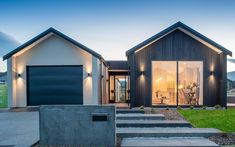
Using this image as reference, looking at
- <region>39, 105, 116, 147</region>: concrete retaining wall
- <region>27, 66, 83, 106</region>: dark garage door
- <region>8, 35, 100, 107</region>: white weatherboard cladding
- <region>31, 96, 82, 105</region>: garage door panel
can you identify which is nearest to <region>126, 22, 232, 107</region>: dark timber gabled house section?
<region>8, 35, 100, 107</region>: white weatherboard cladding

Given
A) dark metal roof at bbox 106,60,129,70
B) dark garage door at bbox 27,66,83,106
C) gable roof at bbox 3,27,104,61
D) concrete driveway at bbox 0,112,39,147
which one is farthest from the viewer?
dark metal roof at bbox 106,60,129,70

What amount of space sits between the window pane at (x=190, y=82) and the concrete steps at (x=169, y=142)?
7.16 metres

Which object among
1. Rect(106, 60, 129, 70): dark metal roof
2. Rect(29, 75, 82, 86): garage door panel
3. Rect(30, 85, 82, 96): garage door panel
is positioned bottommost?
Rect(30, 85, 82, 96): garage door panel

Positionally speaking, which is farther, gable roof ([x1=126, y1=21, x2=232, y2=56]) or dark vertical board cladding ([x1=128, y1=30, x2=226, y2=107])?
dark vertical board cladding ([x1=128, y1=30, x2=226, y2=107])

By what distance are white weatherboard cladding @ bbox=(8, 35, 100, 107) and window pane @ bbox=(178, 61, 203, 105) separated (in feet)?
17.7

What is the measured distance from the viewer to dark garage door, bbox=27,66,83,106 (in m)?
14.1

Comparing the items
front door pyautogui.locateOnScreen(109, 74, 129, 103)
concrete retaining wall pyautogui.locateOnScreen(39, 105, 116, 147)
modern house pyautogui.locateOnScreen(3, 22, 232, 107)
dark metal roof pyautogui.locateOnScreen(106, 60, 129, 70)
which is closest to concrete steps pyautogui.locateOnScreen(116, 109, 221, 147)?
concrete retaining wall pyautogui.locateOnScreen(39, 105, 116, 147)

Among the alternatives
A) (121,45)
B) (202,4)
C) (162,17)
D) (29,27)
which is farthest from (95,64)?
(121,45)

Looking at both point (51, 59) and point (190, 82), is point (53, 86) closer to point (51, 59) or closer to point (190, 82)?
point (51, 59)

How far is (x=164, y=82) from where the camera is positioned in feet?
44.9

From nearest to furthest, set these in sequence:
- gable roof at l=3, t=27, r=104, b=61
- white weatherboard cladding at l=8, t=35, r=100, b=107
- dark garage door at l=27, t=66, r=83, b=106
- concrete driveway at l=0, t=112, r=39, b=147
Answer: concrete driveway at l=0, t=112, r=39, b=147, gable roof at l=3, t=27, r=104, b=61, white weatherboard cladding at l=8, t=35, r=100, b=107, dark garage door at l=27, t=66, r=83, b=106

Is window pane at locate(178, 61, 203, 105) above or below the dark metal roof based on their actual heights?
below

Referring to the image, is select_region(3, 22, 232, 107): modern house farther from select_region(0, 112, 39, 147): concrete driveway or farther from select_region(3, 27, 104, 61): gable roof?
select_region(0, 112, 39, 147): concrete driveway

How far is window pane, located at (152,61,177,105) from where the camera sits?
13414mm
